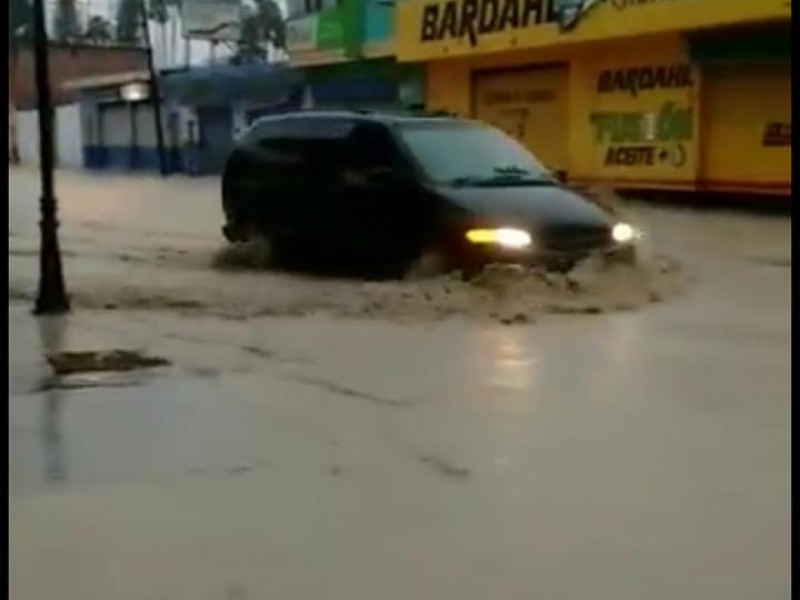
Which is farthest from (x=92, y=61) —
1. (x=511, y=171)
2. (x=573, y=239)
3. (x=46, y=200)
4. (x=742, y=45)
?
(x=46, y=200)

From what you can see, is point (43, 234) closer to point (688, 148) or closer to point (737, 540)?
point (737, 540)

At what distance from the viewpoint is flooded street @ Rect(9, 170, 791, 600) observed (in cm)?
541

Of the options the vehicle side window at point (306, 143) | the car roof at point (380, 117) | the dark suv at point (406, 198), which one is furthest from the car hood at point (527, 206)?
the vehicle side window at point (306, 143)

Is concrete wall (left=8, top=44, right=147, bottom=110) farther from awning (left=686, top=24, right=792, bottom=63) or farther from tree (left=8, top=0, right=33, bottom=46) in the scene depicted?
awning (left=686, top=24, right=792, bottom=63)

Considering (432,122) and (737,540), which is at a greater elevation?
(432,122)

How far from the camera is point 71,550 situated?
5.63 metres

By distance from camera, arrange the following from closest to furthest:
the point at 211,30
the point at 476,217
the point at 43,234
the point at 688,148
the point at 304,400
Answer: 1. the point at 304,400
2. the point at 43,234
3. the point at 476,217
4. the point at 688,148
5. the point at 211,30

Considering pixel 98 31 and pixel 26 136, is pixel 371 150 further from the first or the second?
pixel 98 31

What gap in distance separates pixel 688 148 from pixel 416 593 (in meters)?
25.6

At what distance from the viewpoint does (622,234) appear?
13.9m

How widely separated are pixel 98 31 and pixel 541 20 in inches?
2394

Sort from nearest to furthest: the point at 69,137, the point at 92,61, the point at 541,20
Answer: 1. the point at 541,20
2. the point at 69,137
3. the point at 92,61

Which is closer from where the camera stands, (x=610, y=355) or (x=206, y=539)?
(x=206, y=539)

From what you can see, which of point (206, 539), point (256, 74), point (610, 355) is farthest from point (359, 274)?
point (256, 74)
